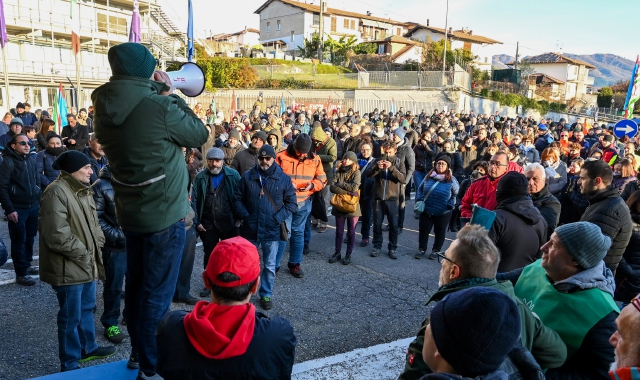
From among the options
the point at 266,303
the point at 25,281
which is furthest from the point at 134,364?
the point at 25,281

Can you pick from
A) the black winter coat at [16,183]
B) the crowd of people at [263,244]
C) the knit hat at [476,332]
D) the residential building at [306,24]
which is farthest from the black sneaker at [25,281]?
the residential building at [306,24]

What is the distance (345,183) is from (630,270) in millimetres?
3964

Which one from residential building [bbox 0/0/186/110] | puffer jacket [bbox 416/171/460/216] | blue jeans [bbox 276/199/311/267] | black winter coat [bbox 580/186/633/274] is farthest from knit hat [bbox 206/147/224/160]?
residential building [bbox 0/0/186/110]

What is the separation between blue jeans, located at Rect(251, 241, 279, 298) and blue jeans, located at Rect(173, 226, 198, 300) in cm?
85

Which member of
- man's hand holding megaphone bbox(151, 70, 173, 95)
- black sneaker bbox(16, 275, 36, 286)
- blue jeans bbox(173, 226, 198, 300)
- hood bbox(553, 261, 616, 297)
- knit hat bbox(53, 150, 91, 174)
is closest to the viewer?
hood bbox(553, 261, 616, 297)

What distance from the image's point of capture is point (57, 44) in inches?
1278

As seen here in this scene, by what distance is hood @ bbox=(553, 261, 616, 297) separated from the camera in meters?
2.40

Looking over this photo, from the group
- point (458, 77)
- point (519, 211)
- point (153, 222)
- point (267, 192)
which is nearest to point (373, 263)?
point (267, 192)

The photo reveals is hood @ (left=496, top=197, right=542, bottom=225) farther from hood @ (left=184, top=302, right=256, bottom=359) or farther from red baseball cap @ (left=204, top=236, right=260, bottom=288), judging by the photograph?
hood @ (left=184, top=302, right=256, bottom=359)

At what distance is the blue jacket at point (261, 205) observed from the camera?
18.6 ft

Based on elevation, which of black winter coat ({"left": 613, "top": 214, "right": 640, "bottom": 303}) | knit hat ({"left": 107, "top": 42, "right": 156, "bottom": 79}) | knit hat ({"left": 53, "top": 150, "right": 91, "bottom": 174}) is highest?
knit hat ({"left": 107, "top": 42, "right": 156, "bottom": 79})

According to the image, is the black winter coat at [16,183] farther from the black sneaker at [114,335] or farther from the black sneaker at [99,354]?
the black sneaker at [99,354]

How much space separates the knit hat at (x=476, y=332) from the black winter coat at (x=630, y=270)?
3.78 meters

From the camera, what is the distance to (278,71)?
133 ft
